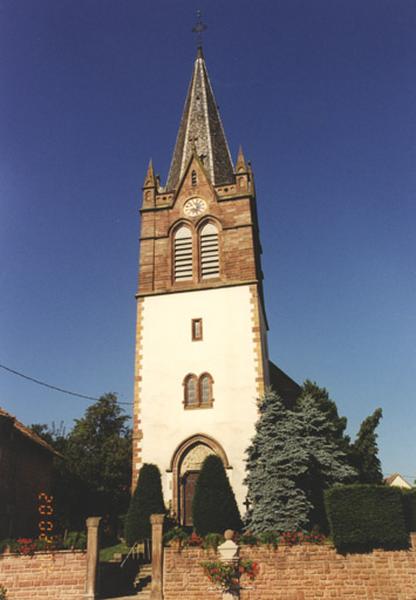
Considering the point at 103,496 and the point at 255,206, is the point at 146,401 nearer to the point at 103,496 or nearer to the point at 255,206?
the point at 103,496

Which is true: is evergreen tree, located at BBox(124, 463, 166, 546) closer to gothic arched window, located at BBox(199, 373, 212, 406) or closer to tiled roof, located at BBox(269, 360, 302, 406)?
gothic arched window, located at BBox(199, 373, 212, 406)

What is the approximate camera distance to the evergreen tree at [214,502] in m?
18.6

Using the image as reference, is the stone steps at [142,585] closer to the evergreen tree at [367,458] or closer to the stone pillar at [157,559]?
the stone pillar at [157,559]

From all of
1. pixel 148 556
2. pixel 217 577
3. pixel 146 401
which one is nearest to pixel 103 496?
pixel 146 401

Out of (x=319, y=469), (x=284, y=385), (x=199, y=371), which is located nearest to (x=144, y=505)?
(x=199, y=371)

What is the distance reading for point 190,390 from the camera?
23.3 m

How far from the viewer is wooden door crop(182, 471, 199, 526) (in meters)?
21.2

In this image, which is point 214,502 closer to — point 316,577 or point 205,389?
point 316,577

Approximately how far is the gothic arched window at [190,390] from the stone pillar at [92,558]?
799 centimetres

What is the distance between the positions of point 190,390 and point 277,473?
6117mm

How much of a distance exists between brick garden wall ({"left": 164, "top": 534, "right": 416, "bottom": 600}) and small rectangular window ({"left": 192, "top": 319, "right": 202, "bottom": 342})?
34.7 ft

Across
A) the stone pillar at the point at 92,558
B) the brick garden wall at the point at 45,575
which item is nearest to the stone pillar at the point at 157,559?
the stone pillar at the point at 92,558

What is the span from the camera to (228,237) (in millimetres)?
26656

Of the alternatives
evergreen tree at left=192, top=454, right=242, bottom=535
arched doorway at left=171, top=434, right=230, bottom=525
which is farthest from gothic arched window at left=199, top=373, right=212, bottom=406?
evergreen tree at left=192, top=454, right=242, bottom=535
